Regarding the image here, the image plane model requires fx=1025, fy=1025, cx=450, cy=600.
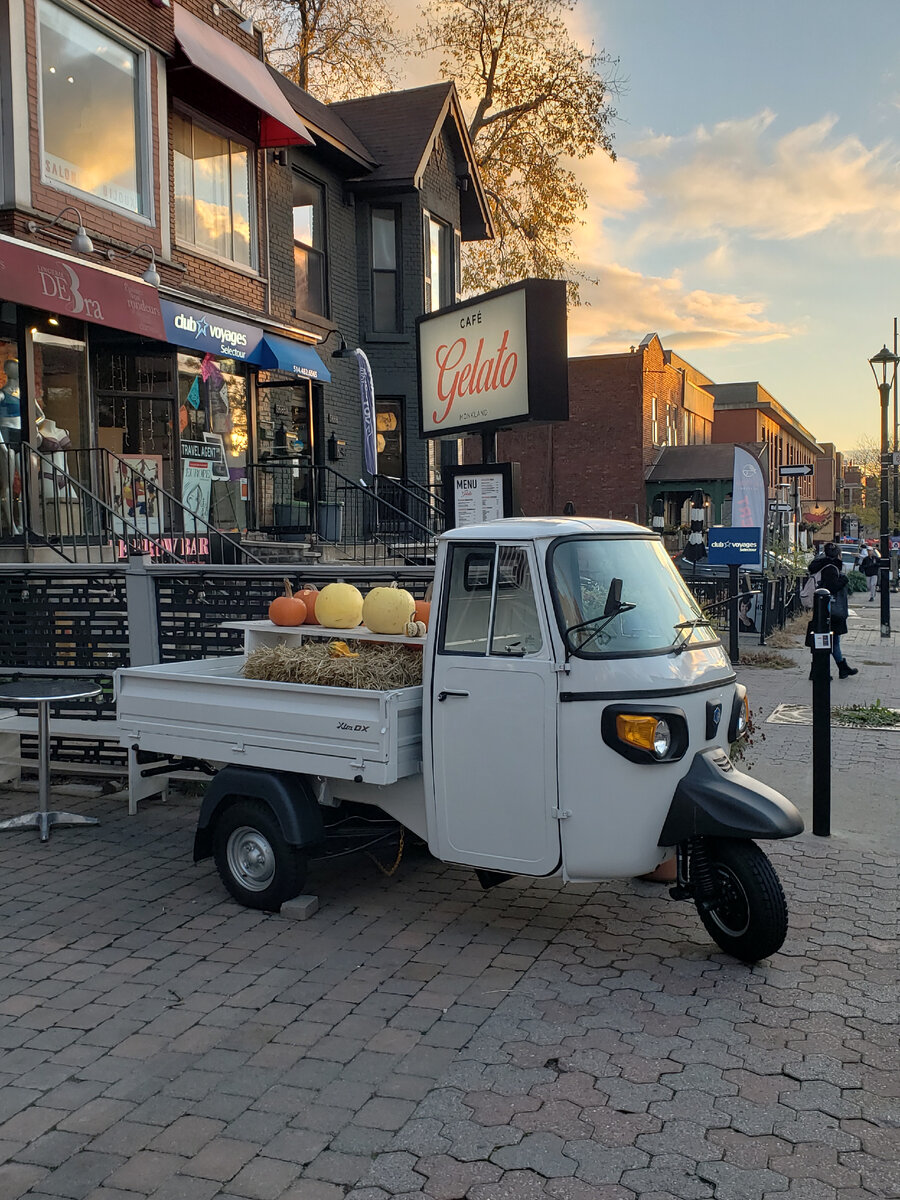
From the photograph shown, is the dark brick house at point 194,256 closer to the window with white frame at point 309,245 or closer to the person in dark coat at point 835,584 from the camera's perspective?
the window with white frame at point 309,245

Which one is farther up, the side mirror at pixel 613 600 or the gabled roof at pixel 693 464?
the gabled roof at pixel 693 464

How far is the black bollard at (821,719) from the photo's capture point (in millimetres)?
6688

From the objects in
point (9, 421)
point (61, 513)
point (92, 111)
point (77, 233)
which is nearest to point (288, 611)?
point (61, 513)

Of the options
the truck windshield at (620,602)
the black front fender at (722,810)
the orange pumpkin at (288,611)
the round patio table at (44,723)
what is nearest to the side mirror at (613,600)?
the truck windshield at (620,602)

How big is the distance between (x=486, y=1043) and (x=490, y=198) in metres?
30.9

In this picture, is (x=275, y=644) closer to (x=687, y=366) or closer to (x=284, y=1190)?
(x=284, y=1190)

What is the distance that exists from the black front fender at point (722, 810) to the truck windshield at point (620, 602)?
61cm

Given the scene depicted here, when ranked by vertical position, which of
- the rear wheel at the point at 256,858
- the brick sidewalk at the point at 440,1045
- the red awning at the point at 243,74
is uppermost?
the red awning at the point at 243,74

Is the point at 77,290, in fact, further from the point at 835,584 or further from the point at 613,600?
the point at 835,584

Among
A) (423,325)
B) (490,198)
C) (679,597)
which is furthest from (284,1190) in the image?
(490,198)

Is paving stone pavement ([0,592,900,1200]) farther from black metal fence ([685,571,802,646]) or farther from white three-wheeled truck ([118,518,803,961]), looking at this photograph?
black metal fence ([685,571,802,646])

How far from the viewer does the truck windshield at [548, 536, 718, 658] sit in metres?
4.62

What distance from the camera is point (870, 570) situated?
1025 inches

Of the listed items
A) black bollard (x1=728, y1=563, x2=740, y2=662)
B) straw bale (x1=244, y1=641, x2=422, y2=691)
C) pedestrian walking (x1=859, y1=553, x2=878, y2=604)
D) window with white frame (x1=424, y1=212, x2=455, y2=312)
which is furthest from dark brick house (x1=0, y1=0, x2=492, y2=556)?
pedestrian walking (x1=859, y1=553, x2=878, y2=604)
